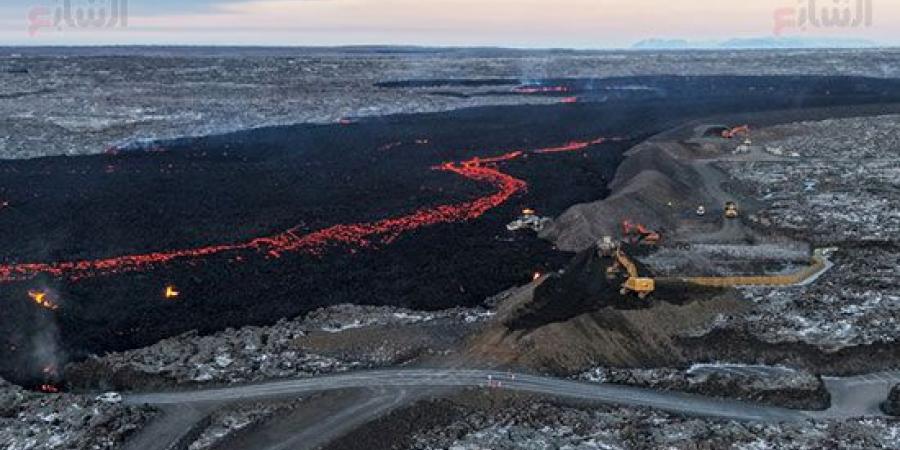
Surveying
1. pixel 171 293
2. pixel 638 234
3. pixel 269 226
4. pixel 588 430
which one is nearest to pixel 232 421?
pixel 588 430

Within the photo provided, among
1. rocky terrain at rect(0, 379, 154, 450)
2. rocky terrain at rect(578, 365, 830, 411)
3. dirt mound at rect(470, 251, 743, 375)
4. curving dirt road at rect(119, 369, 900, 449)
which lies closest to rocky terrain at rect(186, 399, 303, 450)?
curving dirt road at rect(119, 369, 900, 449)

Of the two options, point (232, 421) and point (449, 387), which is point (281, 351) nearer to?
point (232, 421)

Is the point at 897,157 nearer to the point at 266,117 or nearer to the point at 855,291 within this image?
the point at 855,291

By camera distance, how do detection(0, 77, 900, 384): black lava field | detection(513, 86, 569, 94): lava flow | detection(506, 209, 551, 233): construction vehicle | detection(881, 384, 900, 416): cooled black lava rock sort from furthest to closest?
detection(513, 86, 569, 94): lava flow, detection(506, 209, 551, 233): construction vehicle, detection(0, 77, 900, 384): black lava field, detection(881, 384, 900, 416): cooled black lava rock

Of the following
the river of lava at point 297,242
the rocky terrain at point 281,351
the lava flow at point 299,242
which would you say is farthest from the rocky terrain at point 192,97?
the rocky terrain at point 281,351

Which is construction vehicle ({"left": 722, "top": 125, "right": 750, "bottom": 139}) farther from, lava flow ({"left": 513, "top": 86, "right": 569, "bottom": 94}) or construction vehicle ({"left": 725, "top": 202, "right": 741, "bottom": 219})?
lava flow ({"left": 513, "top": 86, "right": 569, "bottom": 94})

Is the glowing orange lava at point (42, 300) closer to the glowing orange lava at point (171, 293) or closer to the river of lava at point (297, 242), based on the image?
the river of lava at point (297, 242)
